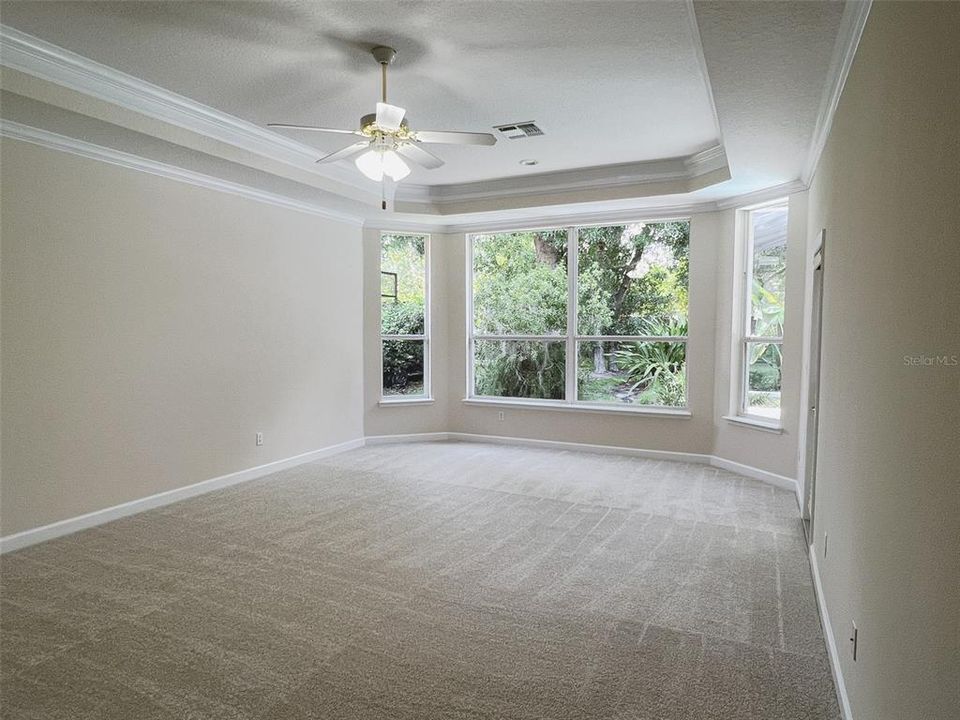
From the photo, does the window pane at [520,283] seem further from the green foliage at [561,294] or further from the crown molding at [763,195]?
the crown molding at [763,195]

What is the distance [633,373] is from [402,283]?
2810 mm

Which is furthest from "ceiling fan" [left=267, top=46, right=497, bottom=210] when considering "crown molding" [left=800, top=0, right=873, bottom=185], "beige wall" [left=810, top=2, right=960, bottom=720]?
"beige wall" [left=810, top=2, right=960, bottom=720]

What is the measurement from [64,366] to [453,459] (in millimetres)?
3494

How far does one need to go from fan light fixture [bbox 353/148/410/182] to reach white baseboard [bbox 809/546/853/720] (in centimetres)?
311

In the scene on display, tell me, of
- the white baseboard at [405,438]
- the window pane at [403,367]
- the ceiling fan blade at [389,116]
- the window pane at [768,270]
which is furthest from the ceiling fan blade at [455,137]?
the white baseboard at [405,438]

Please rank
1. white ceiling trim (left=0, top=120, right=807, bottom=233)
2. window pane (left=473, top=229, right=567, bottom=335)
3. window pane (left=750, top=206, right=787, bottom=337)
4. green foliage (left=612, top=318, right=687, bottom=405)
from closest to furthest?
white ceiling trim (left=0, top=120, right=807, bottom=233)
window pane (left=750, top=206, right=787, bottom=337)
green foliage (left=612, top=318, right=687, bottom=405)
window pane (left=473, top=229, right=567, bottom=335)

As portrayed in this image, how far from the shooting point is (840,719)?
2162mm

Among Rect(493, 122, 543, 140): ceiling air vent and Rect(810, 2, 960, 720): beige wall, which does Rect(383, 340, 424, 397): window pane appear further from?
Rect(810, 2, 960, 720): beige wall

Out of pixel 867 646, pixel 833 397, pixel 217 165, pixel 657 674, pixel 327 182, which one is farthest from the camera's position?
pixel 327 182

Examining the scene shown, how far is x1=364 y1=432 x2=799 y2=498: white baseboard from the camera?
5318 millimetres

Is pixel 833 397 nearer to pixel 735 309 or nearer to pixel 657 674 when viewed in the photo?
pixel 657 674

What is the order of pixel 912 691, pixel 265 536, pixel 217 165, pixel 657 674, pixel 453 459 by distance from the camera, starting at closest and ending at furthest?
pixel 912 691 → pixel 657 674 → pixel 265 536 → pixel 217 165 → pixel 453 459

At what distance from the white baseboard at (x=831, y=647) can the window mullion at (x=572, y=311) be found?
3608 millimetres

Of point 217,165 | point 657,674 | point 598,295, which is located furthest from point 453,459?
point 657,674
